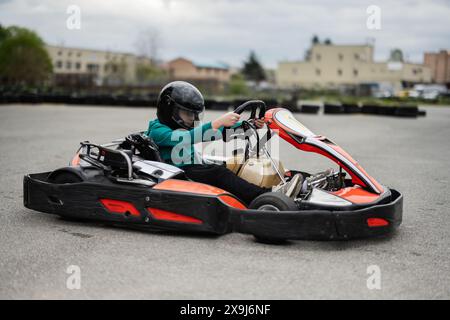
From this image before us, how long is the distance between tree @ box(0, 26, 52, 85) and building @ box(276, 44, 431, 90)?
107 feet

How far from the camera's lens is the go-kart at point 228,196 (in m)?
3.67

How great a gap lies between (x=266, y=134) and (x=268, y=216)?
0.94m

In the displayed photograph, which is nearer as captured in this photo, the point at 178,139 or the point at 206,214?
the point at 206,214

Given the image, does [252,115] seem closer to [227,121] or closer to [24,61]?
[227,121]

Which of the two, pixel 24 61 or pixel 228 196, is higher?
pixel 24 61

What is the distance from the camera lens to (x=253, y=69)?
8925 centimetres

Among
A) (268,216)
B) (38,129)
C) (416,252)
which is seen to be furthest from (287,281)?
(38,129)

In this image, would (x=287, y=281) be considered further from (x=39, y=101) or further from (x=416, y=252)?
(x=39, y=101)

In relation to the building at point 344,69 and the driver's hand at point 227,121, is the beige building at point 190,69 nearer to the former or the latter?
the building at point 344,69

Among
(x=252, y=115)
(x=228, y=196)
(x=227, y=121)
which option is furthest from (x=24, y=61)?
(x=228, y=196)

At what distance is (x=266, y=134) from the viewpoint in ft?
14.6

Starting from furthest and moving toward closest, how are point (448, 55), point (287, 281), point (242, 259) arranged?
1. point (448, 55)
2. point (242, 259)
3. point (287, 281)

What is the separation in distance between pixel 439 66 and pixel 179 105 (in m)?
93.0

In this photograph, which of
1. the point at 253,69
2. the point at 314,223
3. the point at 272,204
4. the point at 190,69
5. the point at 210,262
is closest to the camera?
the point at 210,262
